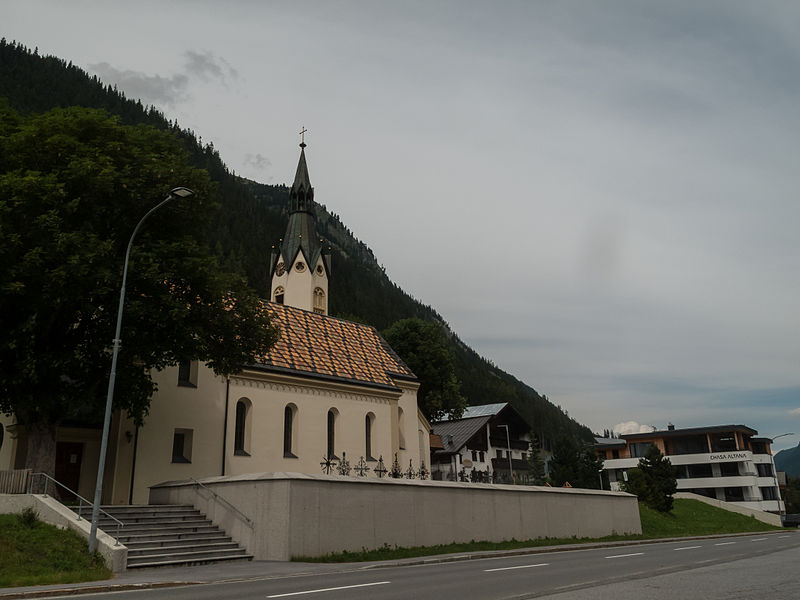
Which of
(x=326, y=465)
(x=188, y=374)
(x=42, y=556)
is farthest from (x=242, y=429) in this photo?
(x=42, y=556)

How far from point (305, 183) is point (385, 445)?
3286 cm

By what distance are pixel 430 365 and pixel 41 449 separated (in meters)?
41.3

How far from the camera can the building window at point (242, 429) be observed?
3297 cm

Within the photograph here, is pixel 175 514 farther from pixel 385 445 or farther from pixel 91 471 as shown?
pixel 385 445

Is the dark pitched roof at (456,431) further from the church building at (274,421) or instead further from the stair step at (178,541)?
the stair step at (178,541)

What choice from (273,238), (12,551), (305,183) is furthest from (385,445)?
(273,238)

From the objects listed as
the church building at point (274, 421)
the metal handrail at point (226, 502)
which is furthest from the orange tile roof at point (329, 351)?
the metal handrail at point (226, 502)

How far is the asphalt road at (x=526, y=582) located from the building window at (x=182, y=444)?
51.5 feet

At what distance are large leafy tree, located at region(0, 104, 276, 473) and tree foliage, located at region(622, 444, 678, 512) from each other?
38.5 meters

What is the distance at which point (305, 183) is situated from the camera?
63.8 metres

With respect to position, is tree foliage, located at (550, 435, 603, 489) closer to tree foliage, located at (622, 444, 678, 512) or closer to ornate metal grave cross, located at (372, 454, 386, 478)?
tree foliage, located at (622, 444, 678, 512)

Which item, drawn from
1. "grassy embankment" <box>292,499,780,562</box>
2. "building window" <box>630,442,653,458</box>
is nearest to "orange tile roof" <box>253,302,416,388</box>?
"grassy embankment" <box>292,499,780,562</box>

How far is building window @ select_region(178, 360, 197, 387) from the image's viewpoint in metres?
31.5

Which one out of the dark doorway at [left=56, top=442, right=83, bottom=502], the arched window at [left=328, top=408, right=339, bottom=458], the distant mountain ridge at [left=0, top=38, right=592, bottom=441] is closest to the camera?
the dark doorway at [left=56, top=442, right=83, bottom=502]
